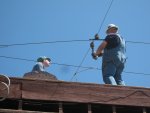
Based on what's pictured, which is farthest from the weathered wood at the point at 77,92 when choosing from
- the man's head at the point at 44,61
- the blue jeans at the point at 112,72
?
the man's head at the point at 44,61

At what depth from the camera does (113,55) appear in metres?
7.04

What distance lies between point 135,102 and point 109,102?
355mm

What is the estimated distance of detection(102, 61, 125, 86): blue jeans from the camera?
6832 millimetres

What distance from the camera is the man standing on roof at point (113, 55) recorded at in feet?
23.0

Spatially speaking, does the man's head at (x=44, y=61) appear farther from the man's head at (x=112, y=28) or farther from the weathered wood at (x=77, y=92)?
the weathered wood at (x=77, y=92)

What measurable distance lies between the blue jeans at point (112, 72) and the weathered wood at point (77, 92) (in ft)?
3.47

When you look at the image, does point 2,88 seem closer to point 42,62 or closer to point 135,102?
point 135,102

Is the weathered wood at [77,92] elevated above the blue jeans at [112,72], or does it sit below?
below

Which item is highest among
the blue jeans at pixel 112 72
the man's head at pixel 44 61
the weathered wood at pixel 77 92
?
the man's head at pixel 44 61

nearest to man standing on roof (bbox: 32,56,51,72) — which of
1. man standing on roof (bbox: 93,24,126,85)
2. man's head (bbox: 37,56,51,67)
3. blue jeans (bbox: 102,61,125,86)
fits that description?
man's head (bbox: 37,56,51,67)

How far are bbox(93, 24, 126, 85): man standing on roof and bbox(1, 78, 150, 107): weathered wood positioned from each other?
1.25m

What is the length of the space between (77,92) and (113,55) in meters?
1.70

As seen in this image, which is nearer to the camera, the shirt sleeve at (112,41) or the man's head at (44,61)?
the shirt sleeve at (112,41)

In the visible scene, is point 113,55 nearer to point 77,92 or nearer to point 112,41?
point 112,41
